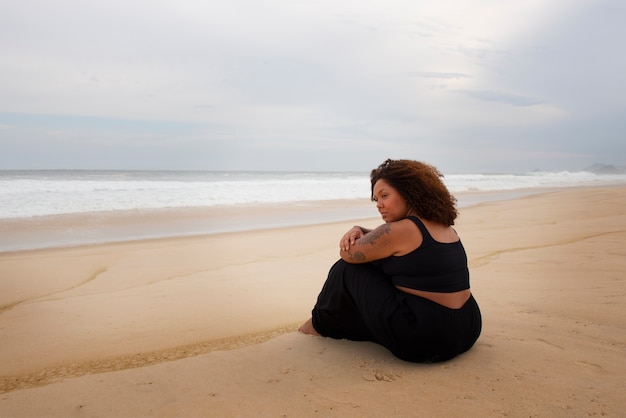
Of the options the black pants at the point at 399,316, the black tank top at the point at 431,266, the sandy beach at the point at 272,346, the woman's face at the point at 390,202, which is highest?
the woman's face at the point at 390,202

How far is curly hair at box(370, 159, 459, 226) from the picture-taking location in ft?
10.0

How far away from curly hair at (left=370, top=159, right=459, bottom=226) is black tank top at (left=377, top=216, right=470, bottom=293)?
0.14 meters

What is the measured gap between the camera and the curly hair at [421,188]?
3.05 m

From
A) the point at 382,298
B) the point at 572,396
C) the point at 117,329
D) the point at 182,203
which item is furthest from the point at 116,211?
the point at 572,396

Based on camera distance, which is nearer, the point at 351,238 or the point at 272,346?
the point at 351,238

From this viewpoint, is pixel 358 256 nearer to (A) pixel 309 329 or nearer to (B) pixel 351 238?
(B) pixel 351 238

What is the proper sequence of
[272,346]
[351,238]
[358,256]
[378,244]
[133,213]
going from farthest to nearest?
1. [133,213]
2. [272,346]
3. [351,238]
4. [358,256]
5. [378,244]

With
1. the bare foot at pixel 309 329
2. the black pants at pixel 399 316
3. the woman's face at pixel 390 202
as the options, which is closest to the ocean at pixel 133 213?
the bare foot at pixel 309 329

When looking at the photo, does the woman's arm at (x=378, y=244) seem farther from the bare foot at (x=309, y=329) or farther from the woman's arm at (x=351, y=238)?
the bare foot at (x=309, y=329)

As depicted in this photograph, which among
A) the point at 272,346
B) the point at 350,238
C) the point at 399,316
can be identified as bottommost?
the point at 272,346

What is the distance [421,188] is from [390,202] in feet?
0.80

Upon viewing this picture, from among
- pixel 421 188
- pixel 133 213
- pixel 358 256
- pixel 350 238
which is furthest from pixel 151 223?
pixel 421 188

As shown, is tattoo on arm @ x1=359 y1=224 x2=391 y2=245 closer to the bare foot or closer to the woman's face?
the woman's face

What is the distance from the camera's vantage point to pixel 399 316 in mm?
2926
